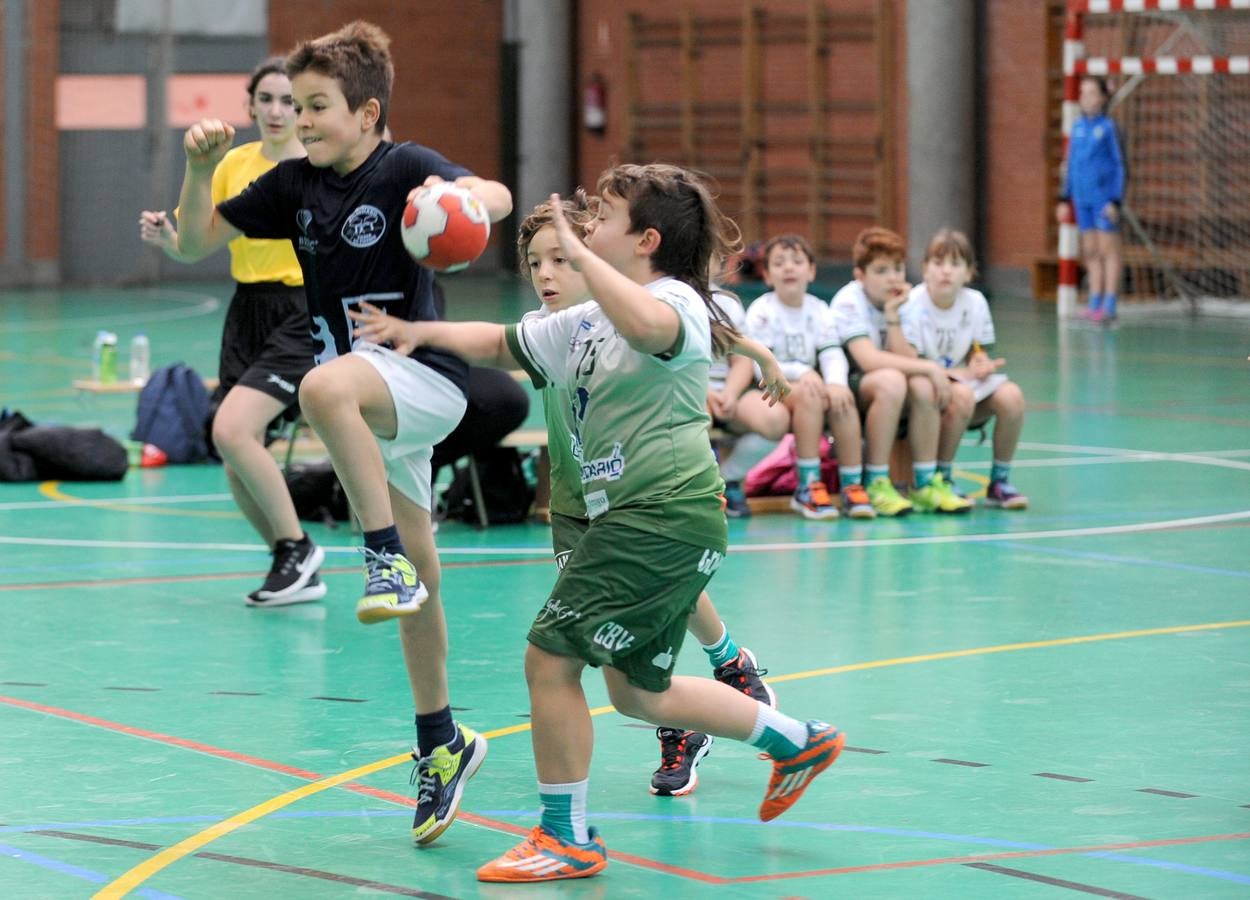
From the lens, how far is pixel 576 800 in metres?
3.93

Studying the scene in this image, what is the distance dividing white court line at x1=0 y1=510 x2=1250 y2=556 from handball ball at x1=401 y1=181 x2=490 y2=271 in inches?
161

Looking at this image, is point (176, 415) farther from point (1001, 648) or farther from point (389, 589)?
point (389, 589)

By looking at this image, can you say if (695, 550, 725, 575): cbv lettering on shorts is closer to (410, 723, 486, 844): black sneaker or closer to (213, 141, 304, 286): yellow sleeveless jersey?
(410, 723, 486, 844): black sneaker

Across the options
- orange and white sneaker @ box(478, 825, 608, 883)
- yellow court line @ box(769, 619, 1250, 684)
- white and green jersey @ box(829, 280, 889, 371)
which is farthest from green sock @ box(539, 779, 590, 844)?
white and green jersey @ box(829, 280, 889, 371)

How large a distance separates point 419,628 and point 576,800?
0.64m

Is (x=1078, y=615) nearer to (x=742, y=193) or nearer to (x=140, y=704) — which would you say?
(x=140, y=704)

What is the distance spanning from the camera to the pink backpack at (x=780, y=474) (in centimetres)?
946

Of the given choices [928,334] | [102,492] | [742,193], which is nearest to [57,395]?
[102,492]

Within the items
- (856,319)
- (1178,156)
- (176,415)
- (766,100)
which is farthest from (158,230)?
(766,100)

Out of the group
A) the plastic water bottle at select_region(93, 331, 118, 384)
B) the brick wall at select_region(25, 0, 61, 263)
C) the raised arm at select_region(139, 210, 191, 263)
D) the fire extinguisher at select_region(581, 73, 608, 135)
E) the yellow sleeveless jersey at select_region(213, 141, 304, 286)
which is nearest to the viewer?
the raised arm at select_region(139, 210, 191, 263)

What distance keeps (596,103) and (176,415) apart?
16.1 metres

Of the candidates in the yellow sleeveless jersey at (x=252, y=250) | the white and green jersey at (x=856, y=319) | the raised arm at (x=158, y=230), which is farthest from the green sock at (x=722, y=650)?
the white and green jersey at (x=856, y=319)

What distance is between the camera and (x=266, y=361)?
7223 millimetres

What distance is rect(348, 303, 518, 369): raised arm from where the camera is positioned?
12.3ft
